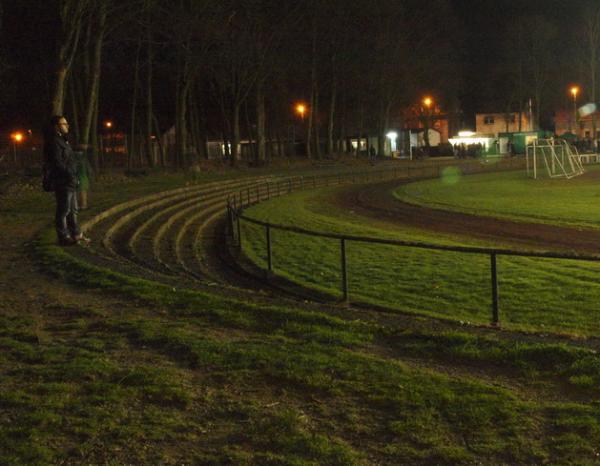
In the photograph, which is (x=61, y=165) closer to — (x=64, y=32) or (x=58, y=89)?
(x=64, y=32)

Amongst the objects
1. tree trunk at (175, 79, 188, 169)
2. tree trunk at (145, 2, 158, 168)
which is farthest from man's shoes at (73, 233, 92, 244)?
tree trunk at (175, 79, 188, 169)

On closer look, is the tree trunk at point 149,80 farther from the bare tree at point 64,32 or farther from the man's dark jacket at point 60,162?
the man's dark jacket at point 60,162

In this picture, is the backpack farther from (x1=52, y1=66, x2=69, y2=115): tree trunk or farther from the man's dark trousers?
(x1=52, y1=66, x2=69, y2=115): tree trunk

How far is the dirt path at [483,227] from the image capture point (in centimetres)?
1793

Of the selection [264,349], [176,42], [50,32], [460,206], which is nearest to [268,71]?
[176,42]

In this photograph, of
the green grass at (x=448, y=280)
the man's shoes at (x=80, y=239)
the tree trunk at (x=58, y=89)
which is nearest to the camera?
the green grass at (x=448, y=280)

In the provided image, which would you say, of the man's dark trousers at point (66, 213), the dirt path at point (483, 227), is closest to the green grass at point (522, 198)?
the dirt path at point (483, 227)

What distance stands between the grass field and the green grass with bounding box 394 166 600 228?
15.6 m

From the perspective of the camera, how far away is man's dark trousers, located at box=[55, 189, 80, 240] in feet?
38.2

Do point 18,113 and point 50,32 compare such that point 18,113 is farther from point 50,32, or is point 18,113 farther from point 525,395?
point 525,395

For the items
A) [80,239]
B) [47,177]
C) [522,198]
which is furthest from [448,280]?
[522,198]

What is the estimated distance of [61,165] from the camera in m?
11.3

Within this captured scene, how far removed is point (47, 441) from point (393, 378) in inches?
93.4

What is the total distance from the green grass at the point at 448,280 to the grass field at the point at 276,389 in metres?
3.25
